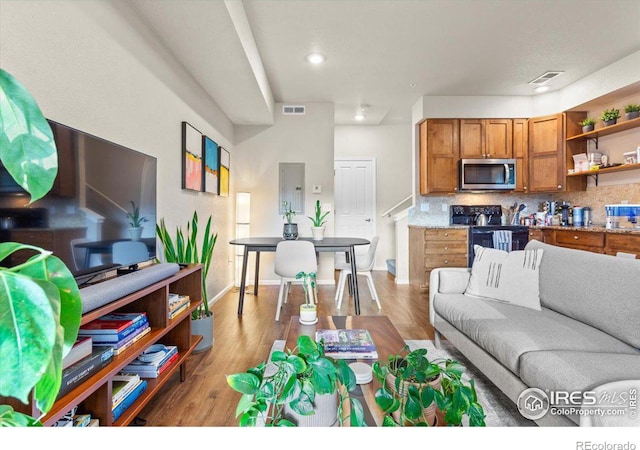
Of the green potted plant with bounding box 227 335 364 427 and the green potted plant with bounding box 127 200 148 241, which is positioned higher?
the green potted plant with bounding box 127 200 148 241

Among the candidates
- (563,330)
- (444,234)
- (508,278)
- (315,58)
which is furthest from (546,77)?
(563,330)

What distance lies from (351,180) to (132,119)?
4.43 metres

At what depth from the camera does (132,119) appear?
2021 millimetres

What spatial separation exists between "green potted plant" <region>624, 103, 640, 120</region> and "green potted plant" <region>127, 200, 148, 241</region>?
4.83m

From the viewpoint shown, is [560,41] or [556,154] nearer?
[560,41]

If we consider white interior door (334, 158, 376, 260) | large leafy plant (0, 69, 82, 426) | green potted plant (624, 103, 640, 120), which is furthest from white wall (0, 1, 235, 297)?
green potted plant (624, 103, 640, 120)

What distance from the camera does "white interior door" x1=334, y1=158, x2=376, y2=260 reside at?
239 inches

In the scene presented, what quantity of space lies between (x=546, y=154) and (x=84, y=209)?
5126mm

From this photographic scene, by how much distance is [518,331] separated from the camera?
1.62 m

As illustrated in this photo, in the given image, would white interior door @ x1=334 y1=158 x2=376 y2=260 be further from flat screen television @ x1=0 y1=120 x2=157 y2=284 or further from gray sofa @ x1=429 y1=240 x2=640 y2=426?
flat screen television @ x1=0 y1=120 x2=157 y2=284

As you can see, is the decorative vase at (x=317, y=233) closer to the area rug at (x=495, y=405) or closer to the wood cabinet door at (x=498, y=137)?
the area rug at (x=495, y=405)

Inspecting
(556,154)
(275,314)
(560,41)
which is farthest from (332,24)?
(556,154)
